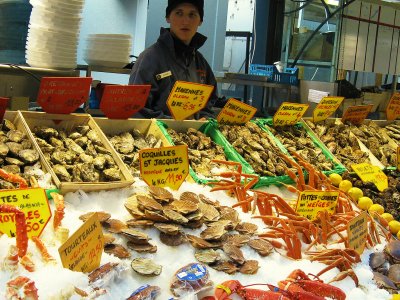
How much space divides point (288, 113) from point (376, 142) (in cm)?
61

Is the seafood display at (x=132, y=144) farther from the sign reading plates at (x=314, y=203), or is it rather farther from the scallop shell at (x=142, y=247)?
the sign reading plates at (x=314, y=203)

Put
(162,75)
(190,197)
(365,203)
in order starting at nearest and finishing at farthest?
1. (190,197)
2. (365,203)
3. (162,75)

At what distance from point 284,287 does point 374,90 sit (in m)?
3.31

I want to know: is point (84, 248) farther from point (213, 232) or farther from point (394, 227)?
point (394, 227)

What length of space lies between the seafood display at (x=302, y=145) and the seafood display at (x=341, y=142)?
9 cm

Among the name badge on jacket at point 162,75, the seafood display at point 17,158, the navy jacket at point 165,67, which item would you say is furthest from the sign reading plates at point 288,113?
the seafood display at point 17,158

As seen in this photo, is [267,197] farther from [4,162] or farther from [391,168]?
[391,168]

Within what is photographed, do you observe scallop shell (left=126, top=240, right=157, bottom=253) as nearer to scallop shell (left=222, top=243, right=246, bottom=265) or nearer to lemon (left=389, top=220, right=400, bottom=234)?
scallop shell (left=222, top=243, right=246, bottom=265)

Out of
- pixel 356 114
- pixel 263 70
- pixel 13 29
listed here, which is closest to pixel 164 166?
pixel 356 114

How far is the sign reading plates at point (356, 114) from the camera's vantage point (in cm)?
323

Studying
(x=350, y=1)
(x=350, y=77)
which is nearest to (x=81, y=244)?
(x=350, y=1)

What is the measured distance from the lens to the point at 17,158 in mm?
1833

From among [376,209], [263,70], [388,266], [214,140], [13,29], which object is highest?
[13,29]

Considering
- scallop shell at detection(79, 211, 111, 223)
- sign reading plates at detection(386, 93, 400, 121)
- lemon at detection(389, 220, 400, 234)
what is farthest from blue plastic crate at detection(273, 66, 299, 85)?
scallop shell at detection(79, 211, 111, 223)
